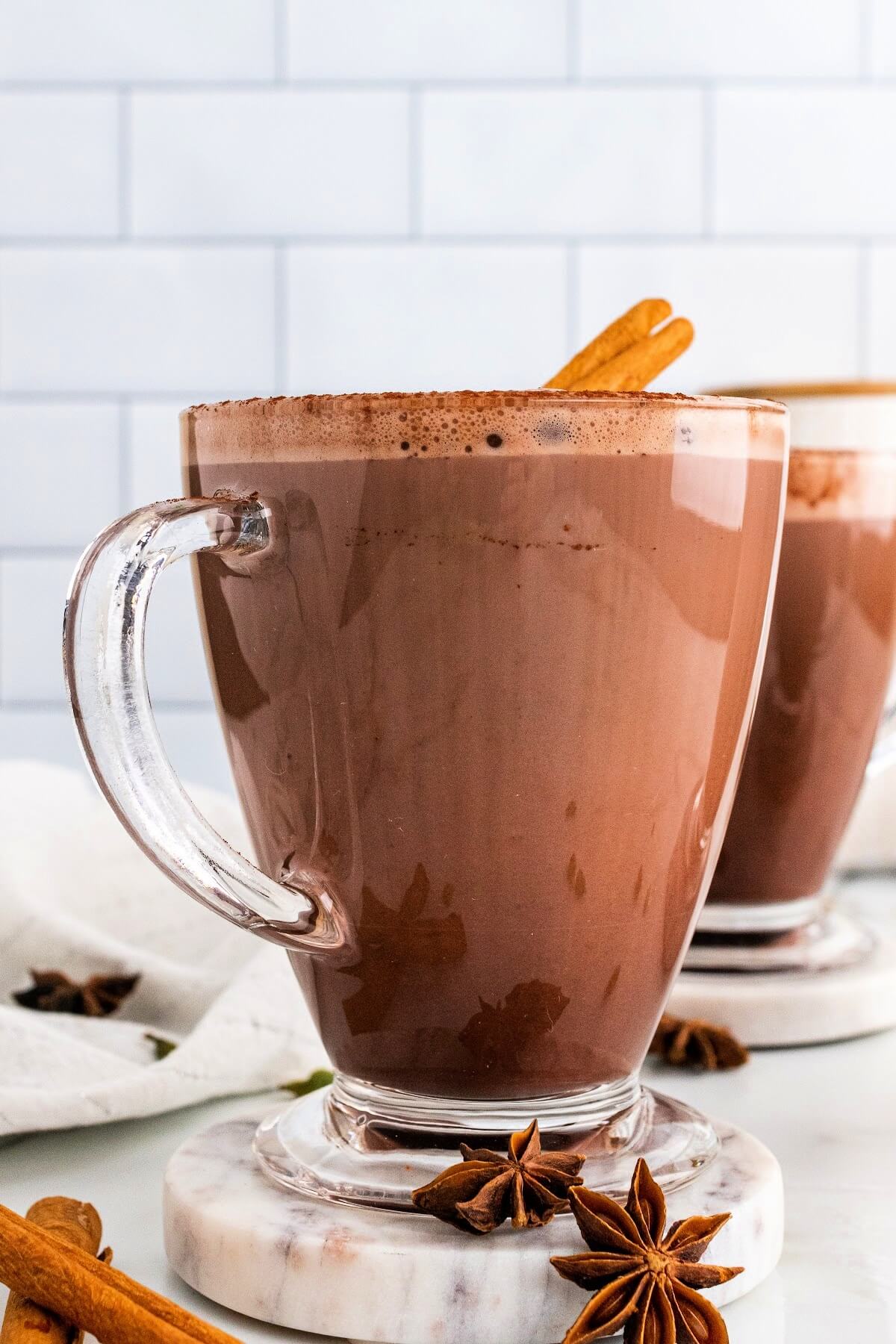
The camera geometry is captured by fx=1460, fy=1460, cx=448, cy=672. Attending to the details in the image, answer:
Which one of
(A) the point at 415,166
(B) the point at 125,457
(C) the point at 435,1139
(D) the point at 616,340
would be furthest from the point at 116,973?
(A) the point at 415,166

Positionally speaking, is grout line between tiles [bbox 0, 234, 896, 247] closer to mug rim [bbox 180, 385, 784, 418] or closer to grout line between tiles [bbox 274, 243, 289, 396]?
grout line between tiles [bbox 274, 243, 289, 396]

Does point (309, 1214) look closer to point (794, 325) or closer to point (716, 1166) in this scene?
point (716, 1166)

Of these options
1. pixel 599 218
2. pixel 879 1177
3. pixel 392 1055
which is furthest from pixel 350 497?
pixel 599 218

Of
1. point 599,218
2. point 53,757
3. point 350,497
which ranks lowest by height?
point 53,757

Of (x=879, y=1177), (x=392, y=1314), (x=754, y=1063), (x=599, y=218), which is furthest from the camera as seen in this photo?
(x=599, y=218)

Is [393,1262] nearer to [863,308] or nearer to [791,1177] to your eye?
[791,1177]

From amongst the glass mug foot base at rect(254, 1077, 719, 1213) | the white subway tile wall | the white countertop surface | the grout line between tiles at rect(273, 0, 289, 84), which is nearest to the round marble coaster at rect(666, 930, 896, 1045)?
the white countertop surface

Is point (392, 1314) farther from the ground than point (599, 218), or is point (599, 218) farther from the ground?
point (599, 218)
